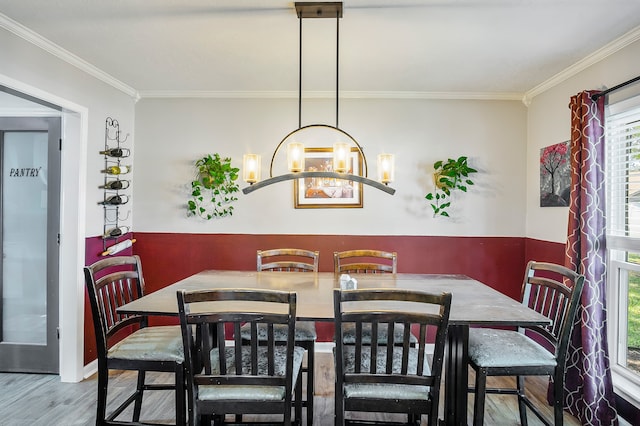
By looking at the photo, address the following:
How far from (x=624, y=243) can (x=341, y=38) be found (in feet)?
7.41

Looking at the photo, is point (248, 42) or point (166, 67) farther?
point (166, 67)

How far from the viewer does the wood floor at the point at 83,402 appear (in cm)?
242

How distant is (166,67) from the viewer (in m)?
3.00

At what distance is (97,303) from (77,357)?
1.38m

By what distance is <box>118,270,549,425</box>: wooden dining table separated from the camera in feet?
5.91

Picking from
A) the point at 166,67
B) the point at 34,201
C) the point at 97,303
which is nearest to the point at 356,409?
the point at 97,303

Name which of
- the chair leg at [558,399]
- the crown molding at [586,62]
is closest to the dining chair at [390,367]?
the chair leg at [558,399]

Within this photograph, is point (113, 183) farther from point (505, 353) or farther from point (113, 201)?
point (505, 353)

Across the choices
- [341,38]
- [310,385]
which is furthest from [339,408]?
[341,38]

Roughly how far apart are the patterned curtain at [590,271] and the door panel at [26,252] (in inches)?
151

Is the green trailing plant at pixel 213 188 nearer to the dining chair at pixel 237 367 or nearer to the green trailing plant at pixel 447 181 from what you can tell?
the green trailing plant at pixel 447 181

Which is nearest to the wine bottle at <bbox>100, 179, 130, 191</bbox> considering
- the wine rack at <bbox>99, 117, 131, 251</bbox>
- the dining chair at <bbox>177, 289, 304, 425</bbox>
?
the wine rack at <bbox>99, 117, 131, 251</bbox>

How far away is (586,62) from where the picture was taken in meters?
2.72

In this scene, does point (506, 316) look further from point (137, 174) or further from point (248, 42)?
point (137, 174)
